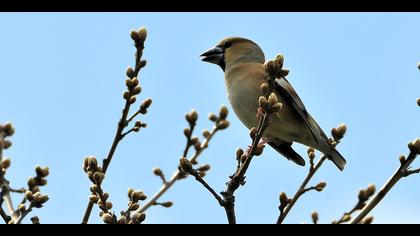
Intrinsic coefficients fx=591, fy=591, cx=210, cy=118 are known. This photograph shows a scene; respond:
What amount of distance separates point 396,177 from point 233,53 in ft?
17.1

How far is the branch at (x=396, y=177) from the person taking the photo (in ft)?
9.07

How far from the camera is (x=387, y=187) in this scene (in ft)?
9.64

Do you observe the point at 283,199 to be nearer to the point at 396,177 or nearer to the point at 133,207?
the point at 396,177

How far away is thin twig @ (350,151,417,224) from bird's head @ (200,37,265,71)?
4825 mm

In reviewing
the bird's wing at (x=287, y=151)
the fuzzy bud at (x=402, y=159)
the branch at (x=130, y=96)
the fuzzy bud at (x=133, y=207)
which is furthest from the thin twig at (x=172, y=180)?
the bird's wing at (x=287, y=151)

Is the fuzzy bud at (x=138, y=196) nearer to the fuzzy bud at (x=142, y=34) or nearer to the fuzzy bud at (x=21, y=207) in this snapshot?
the fuzzy bud at (x=21, y=207)

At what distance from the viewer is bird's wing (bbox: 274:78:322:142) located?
21.0ft

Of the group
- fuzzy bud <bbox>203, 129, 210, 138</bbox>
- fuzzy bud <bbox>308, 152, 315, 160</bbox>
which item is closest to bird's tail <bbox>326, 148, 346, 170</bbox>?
fuzzy bud <bbox>308, 152, 315, 160</bbox>

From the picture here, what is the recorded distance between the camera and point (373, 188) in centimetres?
302

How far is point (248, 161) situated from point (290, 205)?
47 cm

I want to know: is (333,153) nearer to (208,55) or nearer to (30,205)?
(208,55)

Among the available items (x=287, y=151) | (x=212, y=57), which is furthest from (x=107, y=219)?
(x=212, y=57)

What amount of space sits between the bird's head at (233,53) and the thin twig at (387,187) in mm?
4825
